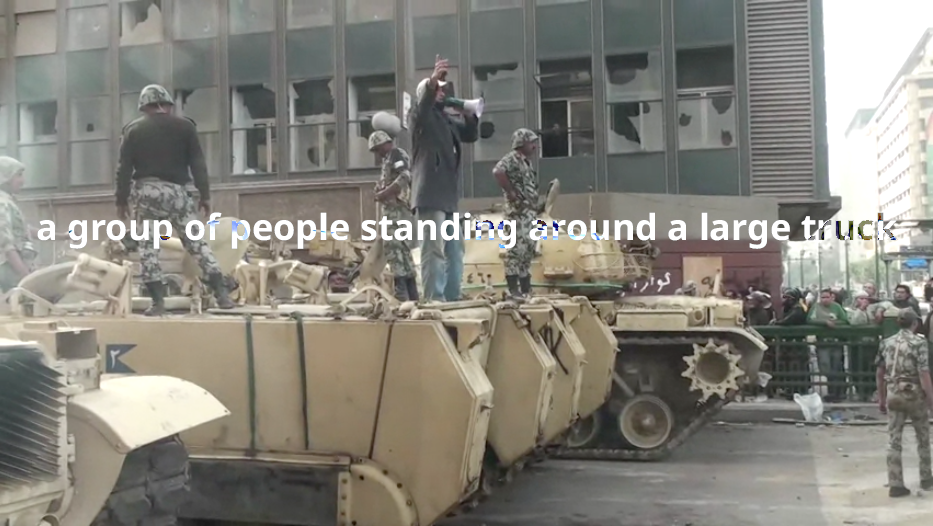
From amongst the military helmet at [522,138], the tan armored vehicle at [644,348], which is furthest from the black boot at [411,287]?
the tan armored vehicle at [644,348]

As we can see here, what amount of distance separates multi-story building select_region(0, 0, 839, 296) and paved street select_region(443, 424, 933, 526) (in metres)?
9.85

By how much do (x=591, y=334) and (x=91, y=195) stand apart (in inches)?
713

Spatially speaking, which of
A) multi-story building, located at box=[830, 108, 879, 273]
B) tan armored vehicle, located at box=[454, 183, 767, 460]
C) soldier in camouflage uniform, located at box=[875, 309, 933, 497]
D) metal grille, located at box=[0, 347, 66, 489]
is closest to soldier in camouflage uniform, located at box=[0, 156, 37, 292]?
metal grille, located at box=[0, 347, 66, 489]

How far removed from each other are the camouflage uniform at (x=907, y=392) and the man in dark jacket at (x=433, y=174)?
3.87 m

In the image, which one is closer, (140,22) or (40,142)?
(140,22)

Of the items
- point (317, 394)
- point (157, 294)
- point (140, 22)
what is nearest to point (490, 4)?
point (140, 22)

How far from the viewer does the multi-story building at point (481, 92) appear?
64.8ft

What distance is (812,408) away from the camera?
11.7m

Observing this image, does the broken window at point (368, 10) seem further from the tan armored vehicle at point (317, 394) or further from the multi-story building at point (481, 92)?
the tan armored vehicle at point (317, 394)

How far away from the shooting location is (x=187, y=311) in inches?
228

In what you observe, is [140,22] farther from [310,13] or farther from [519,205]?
[519,205]

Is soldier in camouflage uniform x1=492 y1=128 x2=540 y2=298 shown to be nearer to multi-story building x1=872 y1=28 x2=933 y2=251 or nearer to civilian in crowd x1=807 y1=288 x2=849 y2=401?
civilian in crowd x1=807 y1=288 x2=849 y2=401

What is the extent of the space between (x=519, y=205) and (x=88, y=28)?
755 inches

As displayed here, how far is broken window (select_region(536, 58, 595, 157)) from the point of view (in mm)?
20422
